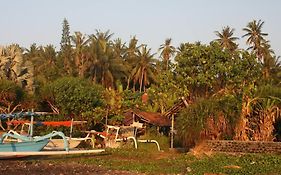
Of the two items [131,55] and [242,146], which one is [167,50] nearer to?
[131,55]

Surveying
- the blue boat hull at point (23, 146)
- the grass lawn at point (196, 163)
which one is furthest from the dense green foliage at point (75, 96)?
the blue boat hull at point (23, 146)

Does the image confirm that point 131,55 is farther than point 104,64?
Yes

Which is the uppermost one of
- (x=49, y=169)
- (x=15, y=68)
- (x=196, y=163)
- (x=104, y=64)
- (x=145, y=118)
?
(x=104, y=64)

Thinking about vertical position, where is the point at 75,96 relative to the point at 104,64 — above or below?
below

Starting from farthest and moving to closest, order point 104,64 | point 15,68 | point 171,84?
1. point 104,64
2. point 15,68
3. point 171,84

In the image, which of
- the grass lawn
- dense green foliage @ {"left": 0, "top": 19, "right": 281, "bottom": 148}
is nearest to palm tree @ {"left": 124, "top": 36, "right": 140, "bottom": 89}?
dense green foliage @ {"left": 0, "top": 19, "right": 281, "bottom": 148}

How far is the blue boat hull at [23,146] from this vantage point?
17.9 meters

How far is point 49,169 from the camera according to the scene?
1562 cm

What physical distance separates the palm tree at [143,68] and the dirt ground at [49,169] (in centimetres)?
3902

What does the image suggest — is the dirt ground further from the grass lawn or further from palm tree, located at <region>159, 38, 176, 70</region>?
palm tree, located at <region>159, 38, 176, 70</region>

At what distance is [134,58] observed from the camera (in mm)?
56625

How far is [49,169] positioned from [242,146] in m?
8.73

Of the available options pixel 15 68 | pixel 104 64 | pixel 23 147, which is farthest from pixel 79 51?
pixel 23 147

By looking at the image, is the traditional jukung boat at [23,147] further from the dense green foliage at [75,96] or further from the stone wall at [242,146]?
the dense green foliage at [75,96]
